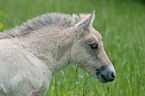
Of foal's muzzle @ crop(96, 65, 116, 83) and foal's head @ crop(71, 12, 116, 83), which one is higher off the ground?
foal's head @ crop(71, 12, 116, 83)

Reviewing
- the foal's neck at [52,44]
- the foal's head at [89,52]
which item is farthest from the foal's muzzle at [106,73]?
the foal's neck at [52,44]

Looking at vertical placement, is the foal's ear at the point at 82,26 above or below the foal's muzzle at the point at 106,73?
above

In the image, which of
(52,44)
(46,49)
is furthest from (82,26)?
(46,49)

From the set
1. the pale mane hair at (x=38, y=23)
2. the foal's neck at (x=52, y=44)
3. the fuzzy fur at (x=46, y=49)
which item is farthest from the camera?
the pale mane hair at (x=38, y=23)

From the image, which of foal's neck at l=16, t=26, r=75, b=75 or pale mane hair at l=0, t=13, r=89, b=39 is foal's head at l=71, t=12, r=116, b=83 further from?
pale mane hair at l=0, t=13, r=89, b=39

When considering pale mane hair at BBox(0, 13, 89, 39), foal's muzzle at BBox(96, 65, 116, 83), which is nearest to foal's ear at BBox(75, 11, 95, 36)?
pale mane hair at BBox(0, 13, 89, 39)

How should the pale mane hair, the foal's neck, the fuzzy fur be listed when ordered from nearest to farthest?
1. the fuzzy fur
2. the foal's neck
3. the pale mane hair

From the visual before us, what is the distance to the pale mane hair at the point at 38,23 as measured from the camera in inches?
143

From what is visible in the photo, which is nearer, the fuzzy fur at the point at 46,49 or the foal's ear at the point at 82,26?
the fuzzy fur at the point at 46,49

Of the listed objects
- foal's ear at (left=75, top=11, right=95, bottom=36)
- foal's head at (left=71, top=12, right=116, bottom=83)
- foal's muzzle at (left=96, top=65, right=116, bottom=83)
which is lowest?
foal's muzzle at (left=96, top=65, right=116, bottom=83)

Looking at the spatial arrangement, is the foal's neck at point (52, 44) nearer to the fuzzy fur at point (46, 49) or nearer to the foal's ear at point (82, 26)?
the fuzzy fur at point (46, 49)

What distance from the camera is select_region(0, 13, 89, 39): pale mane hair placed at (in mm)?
3636

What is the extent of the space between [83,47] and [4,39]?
123 cm

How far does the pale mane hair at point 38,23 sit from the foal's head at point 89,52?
253 mm
